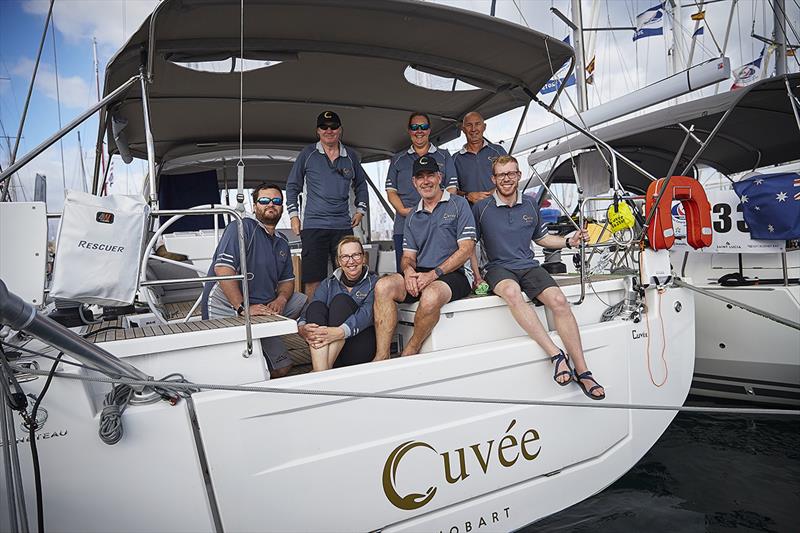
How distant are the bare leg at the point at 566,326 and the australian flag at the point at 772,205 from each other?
2885 mm

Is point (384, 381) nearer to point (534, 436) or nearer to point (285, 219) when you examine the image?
point (534, 436)

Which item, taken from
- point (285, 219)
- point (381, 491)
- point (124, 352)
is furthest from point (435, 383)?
point (285, 219)

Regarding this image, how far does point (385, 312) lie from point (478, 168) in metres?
1.73

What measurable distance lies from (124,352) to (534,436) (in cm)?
215

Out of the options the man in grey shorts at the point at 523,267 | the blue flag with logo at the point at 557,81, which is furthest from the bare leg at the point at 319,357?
the blue flag with logo at the point at 557,81

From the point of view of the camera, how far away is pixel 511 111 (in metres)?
4.56

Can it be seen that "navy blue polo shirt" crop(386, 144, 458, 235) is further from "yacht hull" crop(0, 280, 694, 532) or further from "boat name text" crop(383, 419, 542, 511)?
"boat name text" crop(383, 419, 542, 511)

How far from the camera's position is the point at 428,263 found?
3.09 meters

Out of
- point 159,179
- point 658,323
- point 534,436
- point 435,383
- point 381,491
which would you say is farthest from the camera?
point 159,179

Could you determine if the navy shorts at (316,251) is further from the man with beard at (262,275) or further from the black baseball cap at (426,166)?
the black baseball cap at (426,166)

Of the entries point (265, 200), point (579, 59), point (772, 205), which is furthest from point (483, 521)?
point (579, 59)

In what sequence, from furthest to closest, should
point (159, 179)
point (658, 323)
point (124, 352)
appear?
point (159, 179), point (658, 323), point (124, 352)

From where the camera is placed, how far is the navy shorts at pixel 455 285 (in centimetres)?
296

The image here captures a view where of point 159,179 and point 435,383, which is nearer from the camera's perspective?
point 435,383
